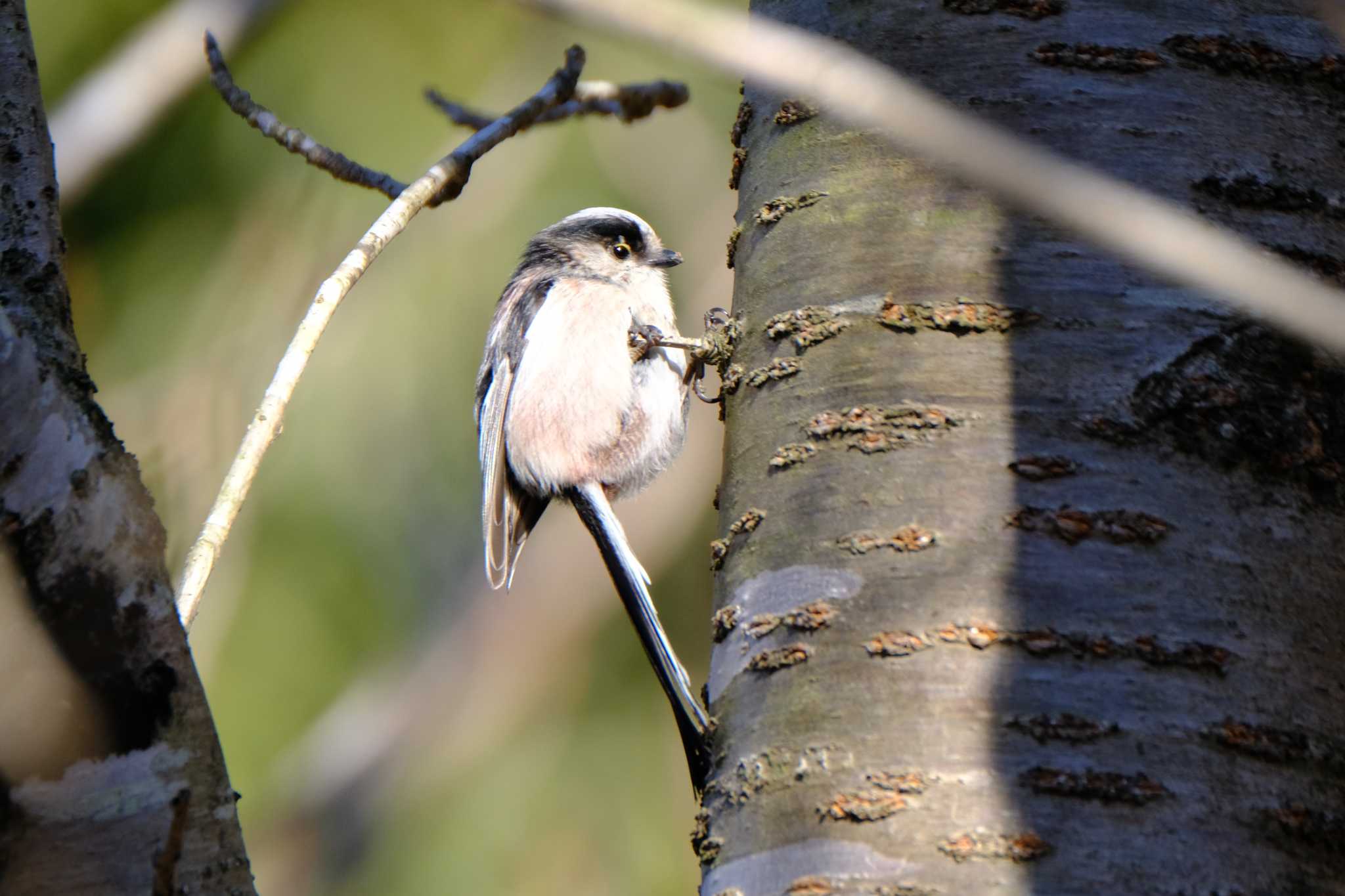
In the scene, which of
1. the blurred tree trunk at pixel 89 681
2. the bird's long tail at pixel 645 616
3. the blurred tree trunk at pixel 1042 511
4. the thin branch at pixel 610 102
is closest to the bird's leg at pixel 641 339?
the bird's long tail at pixel 645 616

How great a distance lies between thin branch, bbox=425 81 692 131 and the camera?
8.52 ft

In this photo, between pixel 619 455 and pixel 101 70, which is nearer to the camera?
pixel 619 455

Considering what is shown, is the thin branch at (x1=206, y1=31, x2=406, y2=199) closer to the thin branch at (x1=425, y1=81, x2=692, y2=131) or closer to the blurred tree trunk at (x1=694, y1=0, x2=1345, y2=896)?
the thin branch at (x1=425, y1=81, x2=692, y2=131)

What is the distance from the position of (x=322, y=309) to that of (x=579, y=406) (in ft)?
5.43

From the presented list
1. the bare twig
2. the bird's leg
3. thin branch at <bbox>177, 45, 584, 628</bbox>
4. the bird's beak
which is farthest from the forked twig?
the bird's beak

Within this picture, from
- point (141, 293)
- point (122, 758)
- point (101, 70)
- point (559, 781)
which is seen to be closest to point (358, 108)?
point (141, 293)

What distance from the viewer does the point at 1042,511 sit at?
1.21 meters

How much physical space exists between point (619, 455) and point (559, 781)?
10.3ft

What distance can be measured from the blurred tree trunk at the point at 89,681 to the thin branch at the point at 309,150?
1272mm

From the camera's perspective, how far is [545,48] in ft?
20.8

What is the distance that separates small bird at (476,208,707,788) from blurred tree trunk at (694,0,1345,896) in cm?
178

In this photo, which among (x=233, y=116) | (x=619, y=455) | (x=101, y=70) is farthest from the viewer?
(x=233, y=116)

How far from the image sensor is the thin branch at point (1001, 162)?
0.79m

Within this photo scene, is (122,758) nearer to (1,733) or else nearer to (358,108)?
(1,733)
